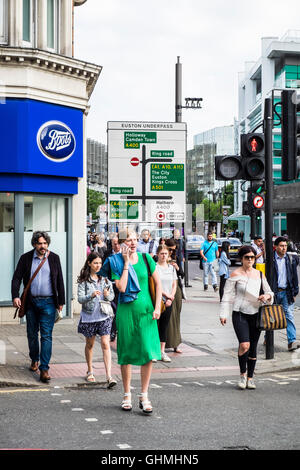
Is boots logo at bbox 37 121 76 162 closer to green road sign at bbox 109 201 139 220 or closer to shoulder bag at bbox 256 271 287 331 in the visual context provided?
green road sign at bbox 109 201 139 220

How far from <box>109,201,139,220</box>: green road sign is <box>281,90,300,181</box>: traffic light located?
701 centimetres

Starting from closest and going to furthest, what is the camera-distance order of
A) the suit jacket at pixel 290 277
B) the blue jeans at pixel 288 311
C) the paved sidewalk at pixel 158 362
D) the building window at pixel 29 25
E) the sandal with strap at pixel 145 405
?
1. the sandal with strap at pixel 145 405
2. the paved sidewalk at pixel 158 362
3. the suit jacket at pixel 290 277
4. the blue jeans at pixel 288 311
5. the building window at pixel 29 25

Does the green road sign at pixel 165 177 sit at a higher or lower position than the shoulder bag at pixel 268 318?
higher

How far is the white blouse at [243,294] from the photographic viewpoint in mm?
8273

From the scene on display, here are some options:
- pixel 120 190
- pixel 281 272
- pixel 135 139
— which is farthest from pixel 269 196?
pixel 135 139

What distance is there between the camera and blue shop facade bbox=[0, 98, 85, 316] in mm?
13500

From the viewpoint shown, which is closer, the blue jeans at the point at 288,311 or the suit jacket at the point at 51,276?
the suit jacket at the point at 51,276

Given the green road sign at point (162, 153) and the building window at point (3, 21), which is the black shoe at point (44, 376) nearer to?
the building window at point (3, 21)

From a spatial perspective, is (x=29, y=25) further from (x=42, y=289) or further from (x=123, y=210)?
(x=42, y=289)

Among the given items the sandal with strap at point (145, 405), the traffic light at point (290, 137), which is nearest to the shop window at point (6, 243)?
the traffic light at point (290, 137)

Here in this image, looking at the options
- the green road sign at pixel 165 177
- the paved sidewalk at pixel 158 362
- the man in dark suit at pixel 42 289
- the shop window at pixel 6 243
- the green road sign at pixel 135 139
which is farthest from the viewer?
the green road sign at pixel 165 177

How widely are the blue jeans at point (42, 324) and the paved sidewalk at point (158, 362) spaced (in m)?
0.28

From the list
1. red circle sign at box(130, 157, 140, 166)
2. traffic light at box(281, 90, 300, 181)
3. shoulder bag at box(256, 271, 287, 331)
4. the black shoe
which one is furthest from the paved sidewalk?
red circle sign at box(130, 157, 140, 166)

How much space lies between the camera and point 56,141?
46.5ft
